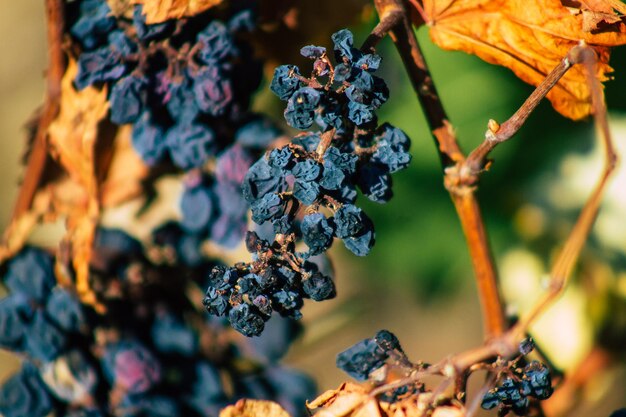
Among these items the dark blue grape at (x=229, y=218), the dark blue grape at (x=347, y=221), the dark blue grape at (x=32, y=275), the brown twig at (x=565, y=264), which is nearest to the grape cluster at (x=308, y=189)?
the dark blue grape at (x=347, y=221)

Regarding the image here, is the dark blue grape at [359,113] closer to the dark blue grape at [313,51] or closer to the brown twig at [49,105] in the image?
the dark blue grape at [313,51]

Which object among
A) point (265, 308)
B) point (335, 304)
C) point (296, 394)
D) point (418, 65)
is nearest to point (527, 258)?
point (335, 304)

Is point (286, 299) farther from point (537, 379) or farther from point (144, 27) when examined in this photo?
point (144, 27)

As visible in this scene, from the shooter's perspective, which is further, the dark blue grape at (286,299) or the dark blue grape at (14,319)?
the dark blue grape at (14,319)

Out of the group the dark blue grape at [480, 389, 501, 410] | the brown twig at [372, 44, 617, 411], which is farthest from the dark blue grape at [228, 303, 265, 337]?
the dark blue grape at [480, 389, 501, 410]

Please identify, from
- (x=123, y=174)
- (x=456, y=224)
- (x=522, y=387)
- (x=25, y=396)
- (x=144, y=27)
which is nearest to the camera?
(x=522, y=387)

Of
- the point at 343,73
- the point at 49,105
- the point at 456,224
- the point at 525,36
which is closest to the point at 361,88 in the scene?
the point at 343,73

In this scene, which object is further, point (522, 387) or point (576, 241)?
point (522, 387)
